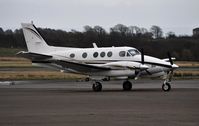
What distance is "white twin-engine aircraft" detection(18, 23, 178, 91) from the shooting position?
95.9 feet

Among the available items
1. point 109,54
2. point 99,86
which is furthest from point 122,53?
point 99,86

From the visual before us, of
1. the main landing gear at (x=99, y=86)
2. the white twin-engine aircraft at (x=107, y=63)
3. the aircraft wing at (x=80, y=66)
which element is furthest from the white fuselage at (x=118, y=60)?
the main landing gear at (x=99, y=86)

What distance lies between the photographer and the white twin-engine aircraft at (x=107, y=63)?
29234 mm

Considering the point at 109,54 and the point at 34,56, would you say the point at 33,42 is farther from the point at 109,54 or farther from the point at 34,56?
the point at 109,54

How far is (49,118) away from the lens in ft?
47.6

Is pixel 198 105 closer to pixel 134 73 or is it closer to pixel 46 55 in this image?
pixel 134 73

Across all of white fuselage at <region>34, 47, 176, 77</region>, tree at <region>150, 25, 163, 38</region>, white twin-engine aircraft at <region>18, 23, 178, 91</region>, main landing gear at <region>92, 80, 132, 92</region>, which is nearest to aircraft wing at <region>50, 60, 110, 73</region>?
white twin-engine aircraft at <region>18, 23, 178, 91</region>

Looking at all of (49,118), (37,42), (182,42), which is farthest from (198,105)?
(182,42)

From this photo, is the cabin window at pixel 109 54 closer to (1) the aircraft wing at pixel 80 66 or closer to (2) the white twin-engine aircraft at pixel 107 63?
(2) the white twin-engine aircraft at pixel 107 63

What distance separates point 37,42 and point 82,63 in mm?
4608

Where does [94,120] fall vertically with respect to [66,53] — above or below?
below

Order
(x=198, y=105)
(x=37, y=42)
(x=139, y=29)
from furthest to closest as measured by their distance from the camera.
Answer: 1. (x=139, y=29)
2. (x=37, y=42)
3. (x=198, y=105)

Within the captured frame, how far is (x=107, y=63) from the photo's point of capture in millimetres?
30281

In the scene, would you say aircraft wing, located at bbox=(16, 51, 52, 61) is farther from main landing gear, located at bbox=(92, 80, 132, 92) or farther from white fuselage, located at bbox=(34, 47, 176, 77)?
main landing gear, located at bbox=(92, 80, 132, 92)
